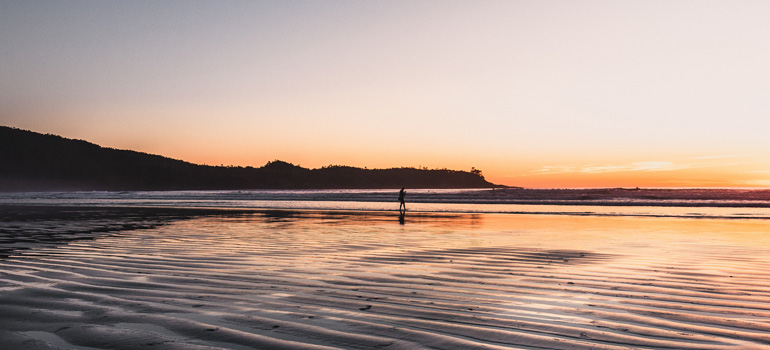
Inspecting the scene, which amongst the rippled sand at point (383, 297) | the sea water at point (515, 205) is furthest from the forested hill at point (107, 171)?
the rippled sand at point (383, 297)

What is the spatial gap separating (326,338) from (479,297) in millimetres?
2279

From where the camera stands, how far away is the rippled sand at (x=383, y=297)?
4020 mm

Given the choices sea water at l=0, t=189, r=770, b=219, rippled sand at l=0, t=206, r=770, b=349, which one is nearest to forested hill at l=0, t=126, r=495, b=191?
sea water at l=0, t=189, r=770, b=219

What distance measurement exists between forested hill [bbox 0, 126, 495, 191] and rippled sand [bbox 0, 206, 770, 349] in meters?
155

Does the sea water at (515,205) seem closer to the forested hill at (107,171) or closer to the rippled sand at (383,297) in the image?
the rippled sand at (383,297)

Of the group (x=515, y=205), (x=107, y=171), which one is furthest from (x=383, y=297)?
(x=107, y=171)

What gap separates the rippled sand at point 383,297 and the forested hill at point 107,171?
155 metres

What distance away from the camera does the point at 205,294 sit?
5.86 metres

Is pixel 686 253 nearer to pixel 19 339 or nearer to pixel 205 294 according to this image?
pixel 205 294

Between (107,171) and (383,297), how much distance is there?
186 m

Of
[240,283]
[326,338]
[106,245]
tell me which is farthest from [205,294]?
[106,245]

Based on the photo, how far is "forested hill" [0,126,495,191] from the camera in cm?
15112

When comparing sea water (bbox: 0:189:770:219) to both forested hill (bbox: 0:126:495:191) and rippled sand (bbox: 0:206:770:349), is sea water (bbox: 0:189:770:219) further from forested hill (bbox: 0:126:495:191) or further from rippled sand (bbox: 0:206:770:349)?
forested hill (bbox: 0:126:495:191)

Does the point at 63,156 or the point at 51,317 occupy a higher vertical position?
the point at 63,156
